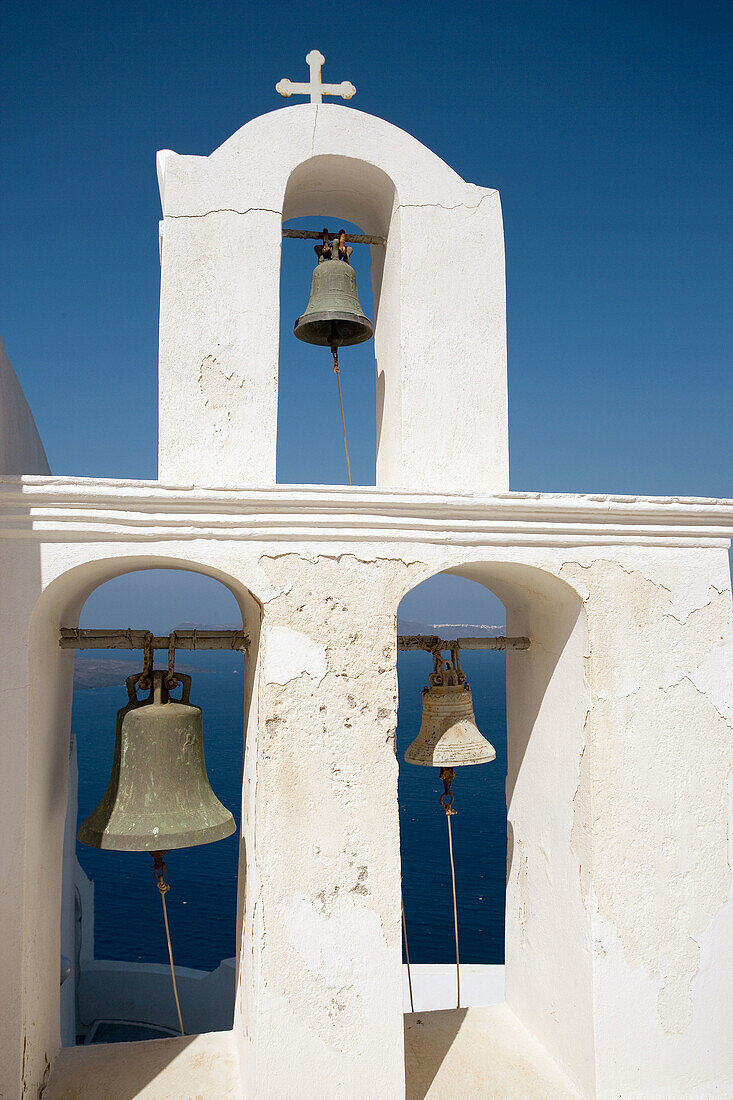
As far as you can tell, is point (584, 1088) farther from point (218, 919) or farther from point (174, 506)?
point (218, 919)

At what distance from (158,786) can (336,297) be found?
203 centimetres

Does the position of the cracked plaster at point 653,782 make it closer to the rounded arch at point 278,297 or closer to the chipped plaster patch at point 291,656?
the rounded arch at point 278,297

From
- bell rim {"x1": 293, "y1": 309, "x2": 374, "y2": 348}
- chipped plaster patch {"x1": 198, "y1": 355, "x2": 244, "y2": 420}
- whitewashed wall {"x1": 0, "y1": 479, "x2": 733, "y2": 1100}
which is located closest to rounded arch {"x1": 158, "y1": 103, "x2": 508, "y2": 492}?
chipped plaster patch {"x1": 198, "y1": 355, "x2": 244, "y2": 420}

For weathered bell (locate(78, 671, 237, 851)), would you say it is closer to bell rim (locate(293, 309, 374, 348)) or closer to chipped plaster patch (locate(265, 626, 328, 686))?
chipped plaster patch (locate(265, 626, 328, 686))

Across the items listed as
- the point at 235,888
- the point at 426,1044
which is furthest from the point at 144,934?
the point at 426,1044

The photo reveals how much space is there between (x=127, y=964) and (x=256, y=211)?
7.61 metres

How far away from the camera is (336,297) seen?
10.7ft

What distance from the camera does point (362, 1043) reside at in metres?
2.65

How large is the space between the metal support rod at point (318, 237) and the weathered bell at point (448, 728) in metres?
1.80

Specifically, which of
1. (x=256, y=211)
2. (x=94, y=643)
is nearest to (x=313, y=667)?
(x=94, y=643)

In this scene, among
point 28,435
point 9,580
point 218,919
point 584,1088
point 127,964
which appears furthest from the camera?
point 218,919

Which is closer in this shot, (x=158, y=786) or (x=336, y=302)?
(x=158, y=786)

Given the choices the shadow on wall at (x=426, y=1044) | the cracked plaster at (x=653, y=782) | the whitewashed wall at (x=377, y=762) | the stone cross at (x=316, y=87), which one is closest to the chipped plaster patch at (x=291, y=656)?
the whitewashed wall at (x=377, y=762)

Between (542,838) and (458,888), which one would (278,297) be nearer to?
(542,838)
